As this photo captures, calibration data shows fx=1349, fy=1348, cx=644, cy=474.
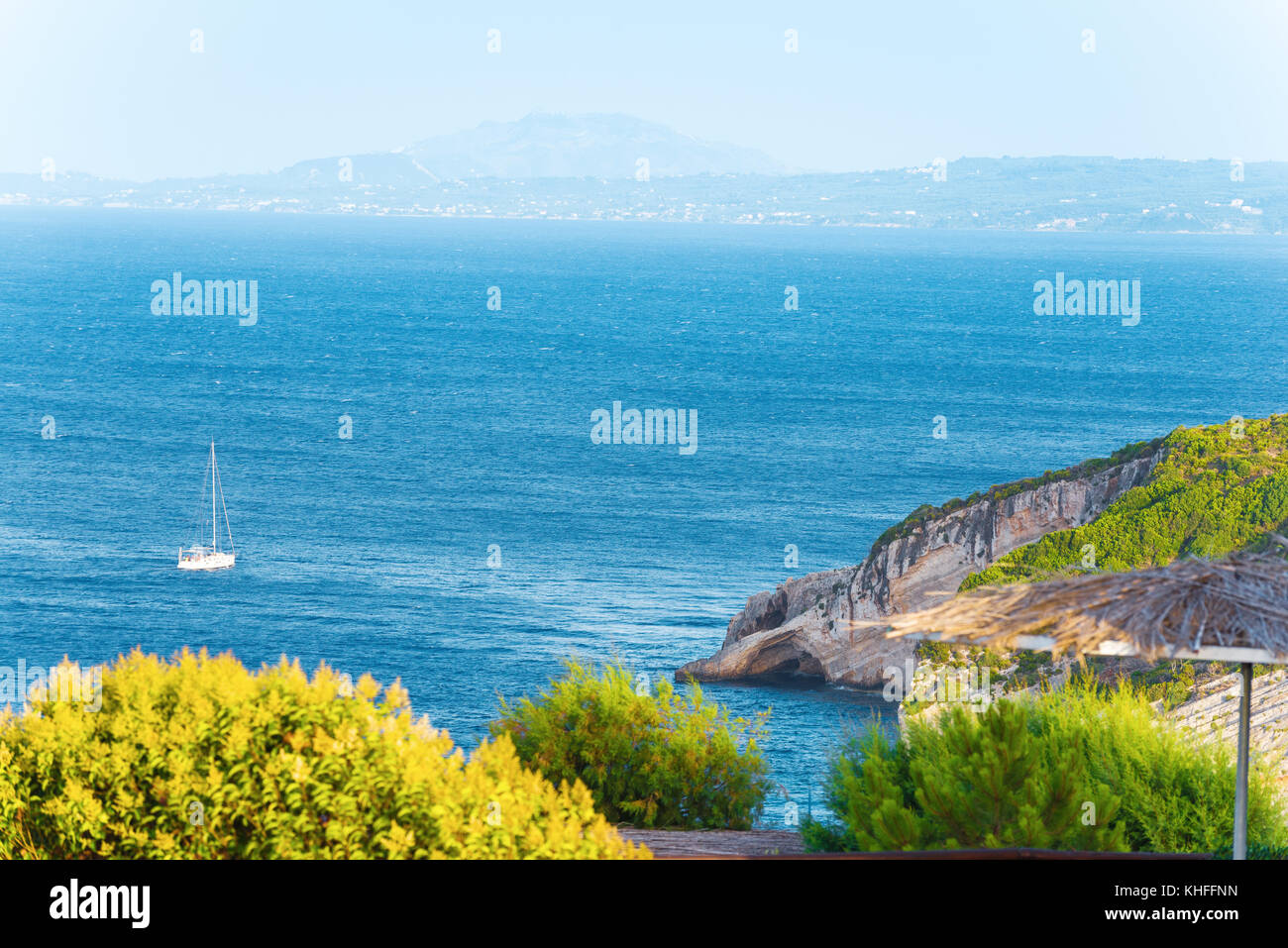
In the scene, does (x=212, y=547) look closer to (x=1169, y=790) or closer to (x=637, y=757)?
(x=637, y=757)

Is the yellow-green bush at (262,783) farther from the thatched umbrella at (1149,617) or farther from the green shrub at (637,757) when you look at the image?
the green shrub at (637,757)

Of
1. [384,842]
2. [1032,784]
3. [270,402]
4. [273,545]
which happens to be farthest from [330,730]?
[270,402]

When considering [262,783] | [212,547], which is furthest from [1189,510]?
[212,547]

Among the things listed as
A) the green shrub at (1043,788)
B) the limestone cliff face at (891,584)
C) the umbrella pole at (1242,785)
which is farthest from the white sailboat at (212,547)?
the umbrella pole at (1242,785)

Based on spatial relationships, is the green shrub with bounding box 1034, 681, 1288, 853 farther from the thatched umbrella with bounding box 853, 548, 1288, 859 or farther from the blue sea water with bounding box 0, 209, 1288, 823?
the blue sea water with bounding box 0, 209, 1288, 823

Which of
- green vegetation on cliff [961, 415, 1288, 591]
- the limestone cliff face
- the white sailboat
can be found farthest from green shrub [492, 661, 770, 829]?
the white sailboat

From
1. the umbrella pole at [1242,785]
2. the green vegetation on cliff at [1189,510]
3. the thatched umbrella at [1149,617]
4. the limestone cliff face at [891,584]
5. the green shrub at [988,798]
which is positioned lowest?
the limestone cliff face at [891,584]
